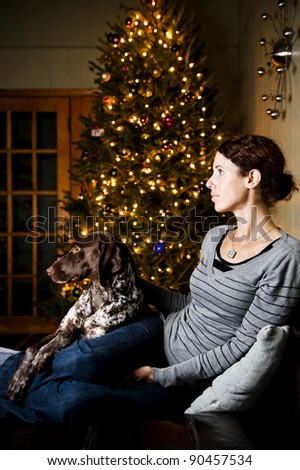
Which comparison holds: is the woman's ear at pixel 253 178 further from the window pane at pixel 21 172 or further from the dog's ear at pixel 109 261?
the window pane at pixel 21 172

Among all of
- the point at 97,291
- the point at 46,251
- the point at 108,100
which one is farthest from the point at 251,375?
the point at 46,251

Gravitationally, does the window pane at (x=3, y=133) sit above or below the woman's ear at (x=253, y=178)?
above

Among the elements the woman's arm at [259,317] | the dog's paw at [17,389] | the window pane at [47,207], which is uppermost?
the window pane at [47,207]

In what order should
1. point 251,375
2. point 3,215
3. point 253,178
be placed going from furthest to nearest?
point 3,215, point 253,178, point 251,375

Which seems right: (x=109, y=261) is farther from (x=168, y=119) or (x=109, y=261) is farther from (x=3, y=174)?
(x=3, y=174)

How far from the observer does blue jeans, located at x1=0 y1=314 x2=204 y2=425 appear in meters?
1.67

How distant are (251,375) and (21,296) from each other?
456cm

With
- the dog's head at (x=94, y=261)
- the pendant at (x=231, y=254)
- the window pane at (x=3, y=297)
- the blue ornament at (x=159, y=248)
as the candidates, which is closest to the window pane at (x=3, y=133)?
the window pane at (x=3, y=297)

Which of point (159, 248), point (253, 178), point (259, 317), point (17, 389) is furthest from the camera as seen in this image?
point (159, 248)

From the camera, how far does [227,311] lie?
1.85 meters

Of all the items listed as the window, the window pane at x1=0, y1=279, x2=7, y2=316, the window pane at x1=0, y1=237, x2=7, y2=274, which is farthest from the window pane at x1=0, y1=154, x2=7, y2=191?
the window pane at x1=0, y1=279, x2=7, y2=316

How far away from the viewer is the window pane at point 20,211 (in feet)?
18.9

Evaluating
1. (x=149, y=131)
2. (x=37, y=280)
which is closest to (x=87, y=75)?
(x=149, y=131)

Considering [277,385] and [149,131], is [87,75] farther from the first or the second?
[277,385]
